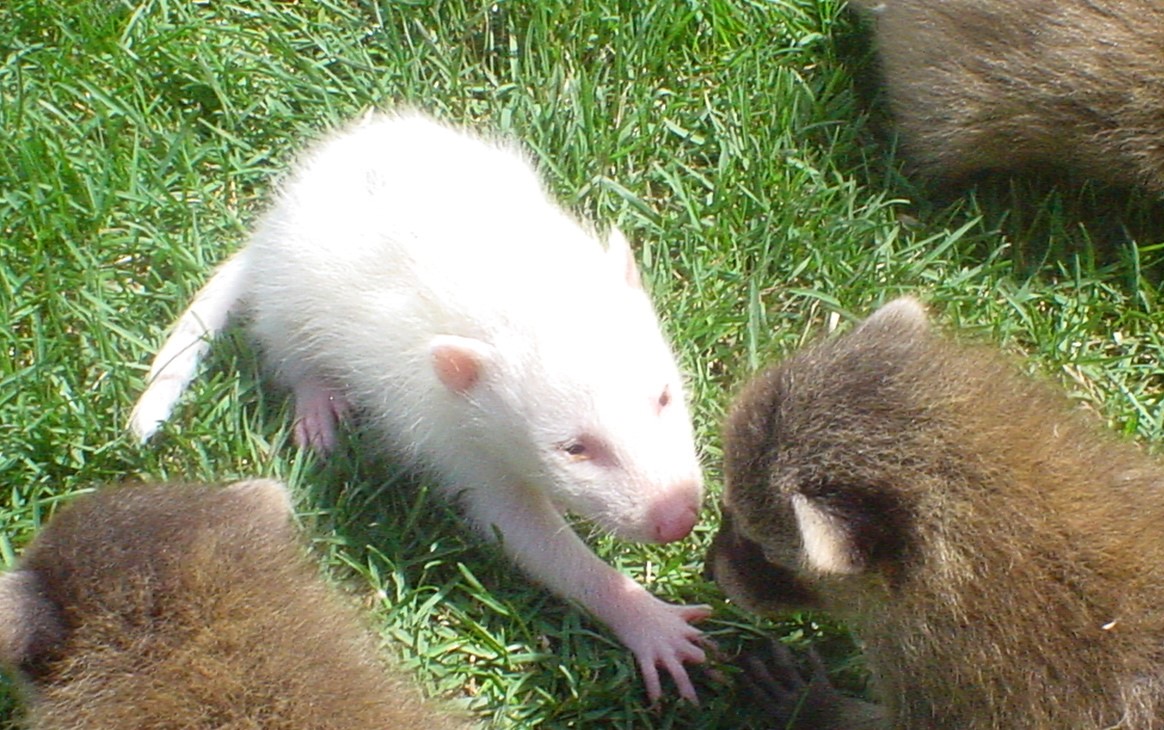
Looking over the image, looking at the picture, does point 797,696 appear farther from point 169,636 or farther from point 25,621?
point 25,621

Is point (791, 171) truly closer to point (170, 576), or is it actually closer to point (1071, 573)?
point (1071, 573)

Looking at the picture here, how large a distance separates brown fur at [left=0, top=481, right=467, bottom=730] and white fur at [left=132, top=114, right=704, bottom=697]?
105 centimetres

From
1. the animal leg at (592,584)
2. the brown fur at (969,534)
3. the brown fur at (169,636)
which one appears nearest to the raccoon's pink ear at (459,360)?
the animal leg at (592,584)

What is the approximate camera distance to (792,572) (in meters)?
4.53

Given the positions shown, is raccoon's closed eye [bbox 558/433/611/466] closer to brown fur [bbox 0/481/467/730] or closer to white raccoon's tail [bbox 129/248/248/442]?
brown fur [bbox 0/481/467/730]

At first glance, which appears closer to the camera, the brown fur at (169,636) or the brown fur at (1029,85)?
the brown fur at (169,636)

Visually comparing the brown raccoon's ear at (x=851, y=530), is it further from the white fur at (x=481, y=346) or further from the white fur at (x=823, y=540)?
the white fur at (x=481, y=346)

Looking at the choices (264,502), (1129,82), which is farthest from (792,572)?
(1129,82)

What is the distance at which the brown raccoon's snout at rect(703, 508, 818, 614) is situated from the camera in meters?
4.61

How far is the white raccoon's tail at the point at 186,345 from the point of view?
5.53 metres

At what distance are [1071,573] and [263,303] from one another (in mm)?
3281

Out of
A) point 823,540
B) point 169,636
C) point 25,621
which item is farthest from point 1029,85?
point 25,621

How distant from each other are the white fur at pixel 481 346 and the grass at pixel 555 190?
0.19 metres

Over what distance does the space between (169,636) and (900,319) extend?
243 cm
